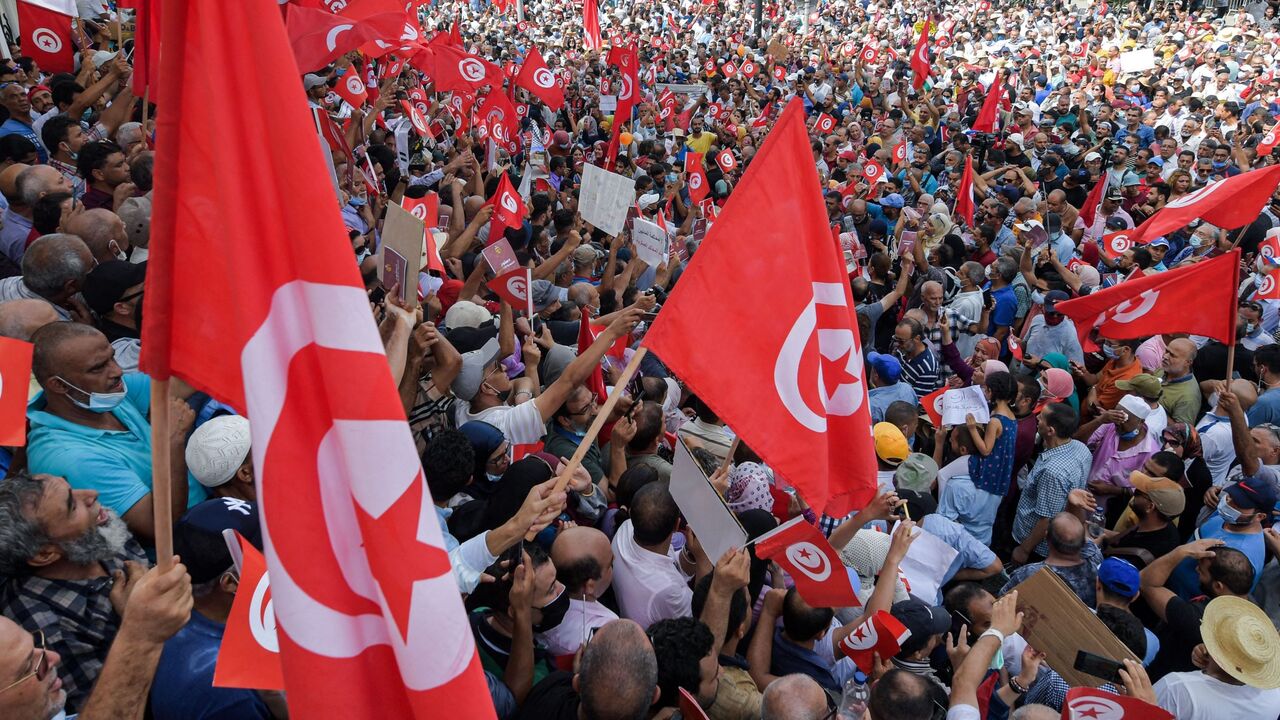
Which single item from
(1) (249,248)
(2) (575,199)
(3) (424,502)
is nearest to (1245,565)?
(3) (424,502)

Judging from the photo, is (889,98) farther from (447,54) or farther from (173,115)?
(173,115)

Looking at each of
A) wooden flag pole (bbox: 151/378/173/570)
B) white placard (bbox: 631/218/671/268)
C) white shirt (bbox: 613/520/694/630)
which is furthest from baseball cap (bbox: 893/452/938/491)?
wooden flag pole (bbox: 151/378/173/570)

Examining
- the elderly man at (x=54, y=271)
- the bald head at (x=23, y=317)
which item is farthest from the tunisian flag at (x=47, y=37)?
the bald head at (x=23, y=317)

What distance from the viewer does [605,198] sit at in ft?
24.6

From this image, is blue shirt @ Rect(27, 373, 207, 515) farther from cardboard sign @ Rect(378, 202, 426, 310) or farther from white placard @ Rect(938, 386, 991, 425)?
white placard @ Rect(938, 386, 991, 425)

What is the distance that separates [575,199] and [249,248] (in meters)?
8.97

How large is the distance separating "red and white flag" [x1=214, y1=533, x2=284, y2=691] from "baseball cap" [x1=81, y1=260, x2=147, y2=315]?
7.95 feet

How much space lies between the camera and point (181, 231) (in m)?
1.78

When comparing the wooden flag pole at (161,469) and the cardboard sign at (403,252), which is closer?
the wooden flag pole at (161,469)

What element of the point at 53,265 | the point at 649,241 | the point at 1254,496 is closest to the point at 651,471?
the point at 53,265

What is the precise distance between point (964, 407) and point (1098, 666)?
2344 mm

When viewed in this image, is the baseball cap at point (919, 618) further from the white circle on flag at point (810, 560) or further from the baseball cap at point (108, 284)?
the baseball cap at point (108, 284)

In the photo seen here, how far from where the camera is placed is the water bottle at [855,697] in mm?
2878

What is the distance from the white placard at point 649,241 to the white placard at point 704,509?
4.02 metres
